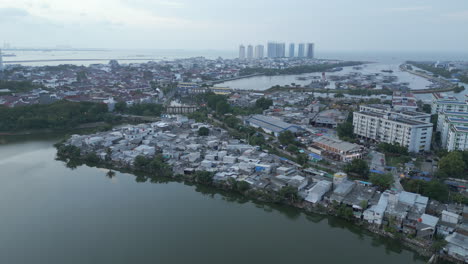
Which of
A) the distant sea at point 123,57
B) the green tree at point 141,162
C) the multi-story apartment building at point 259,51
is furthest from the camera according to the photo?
the multi-story apartment building at point 259,51

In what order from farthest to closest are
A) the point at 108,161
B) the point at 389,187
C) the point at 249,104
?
the point at 249,104, the point at 108,161, the point at 389,187

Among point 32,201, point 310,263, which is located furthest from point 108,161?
point 310,263

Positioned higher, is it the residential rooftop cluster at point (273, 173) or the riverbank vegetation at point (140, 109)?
the riverbank vegetation at point (140, 109)

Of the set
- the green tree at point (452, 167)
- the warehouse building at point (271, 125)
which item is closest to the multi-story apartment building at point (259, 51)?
the warehouse building at point (271, 125)

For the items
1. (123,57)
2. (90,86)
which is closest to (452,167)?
(90,86)

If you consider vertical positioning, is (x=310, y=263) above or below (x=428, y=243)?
below

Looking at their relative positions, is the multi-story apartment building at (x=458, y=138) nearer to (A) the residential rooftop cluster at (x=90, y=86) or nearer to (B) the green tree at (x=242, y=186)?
(B) the green tree at (x=242, y=186)

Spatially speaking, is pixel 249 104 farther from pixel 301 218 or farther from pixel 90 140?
pixel 301 218
